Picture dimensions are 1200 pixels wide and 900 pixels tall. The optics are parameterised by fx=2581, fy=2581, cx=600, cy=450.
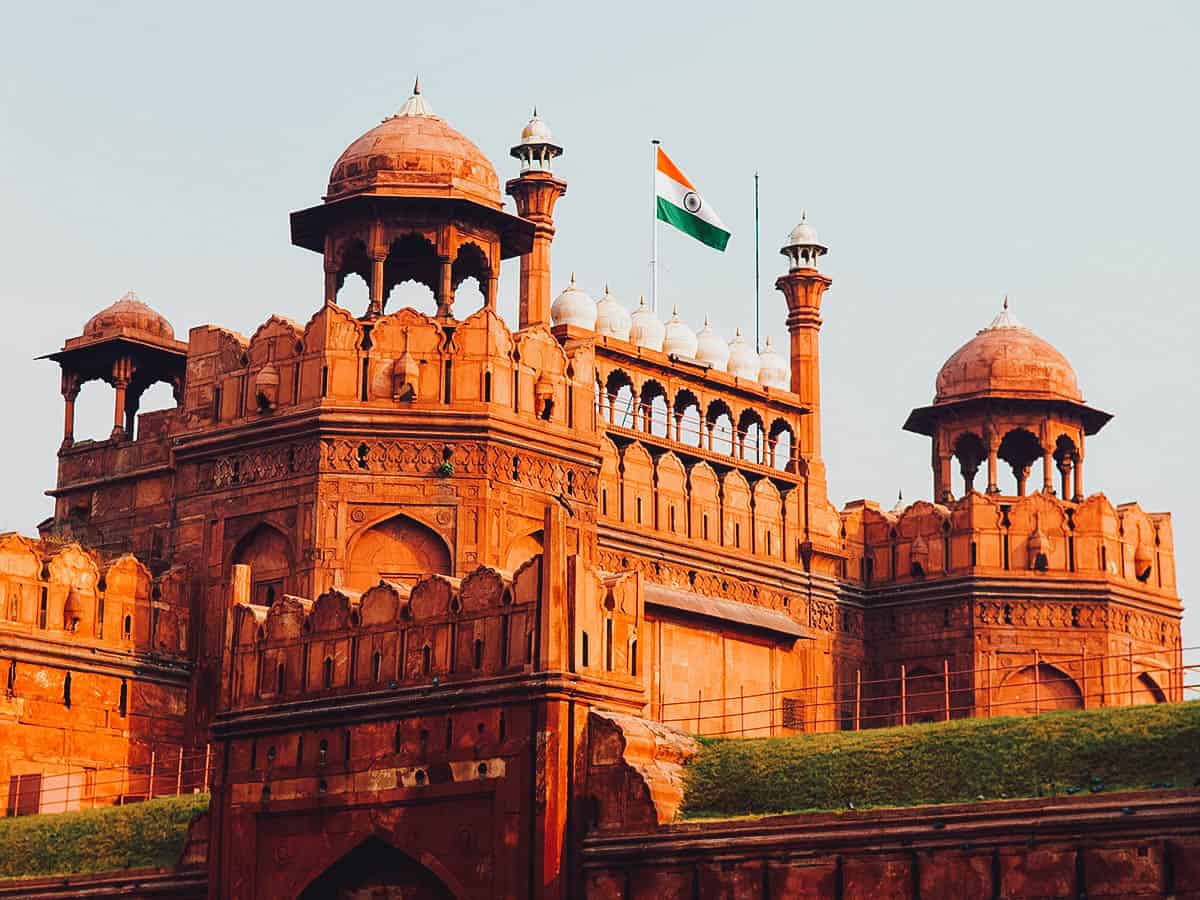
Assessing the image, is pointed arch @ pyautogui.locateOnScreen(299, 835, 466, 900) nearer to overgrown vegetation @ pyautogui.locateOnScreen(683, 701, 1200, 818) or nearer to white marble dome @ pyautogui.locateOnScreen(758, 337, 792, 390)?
overgrown vegetation @ pyautogui.locateOnScreen(683, 701, 1200, 818)

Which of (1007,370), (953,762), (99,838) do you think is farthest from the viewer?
(1007,370)

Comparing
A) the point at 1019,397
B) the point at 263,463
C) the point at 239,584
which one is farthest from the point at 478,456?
the point at 1019,397

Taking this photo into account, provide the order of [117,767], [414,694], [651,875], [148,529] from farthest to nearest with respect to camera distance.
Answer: [148,529], [117,767], [414,694], [651,875]

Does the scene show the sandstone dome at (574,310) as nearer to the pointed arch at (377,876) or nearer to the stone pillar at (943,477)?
the stone pillar at (943,477)

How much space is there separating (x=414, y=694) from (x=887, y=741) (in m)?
4.97

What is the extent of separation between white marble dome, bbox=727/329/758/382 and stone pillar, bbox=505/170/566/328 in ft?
13.3

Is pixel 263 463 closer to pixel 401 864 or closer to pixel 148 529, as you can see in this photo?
pixel 148 529

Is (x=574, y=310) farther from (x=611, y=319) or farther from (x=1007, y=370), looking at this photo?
(x=1007, y=370)

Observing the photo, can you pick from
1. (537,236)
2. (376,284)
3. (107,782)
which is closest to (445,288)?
(376,284)

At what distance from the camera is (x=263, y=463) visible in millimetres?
33406

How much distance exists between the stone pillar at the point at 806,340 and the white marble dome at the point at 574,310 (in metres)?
4.57

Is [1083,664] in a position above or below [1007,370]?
below

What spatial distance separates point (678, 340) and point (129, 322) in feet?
28.1

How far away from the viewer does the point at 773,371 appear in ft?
139
